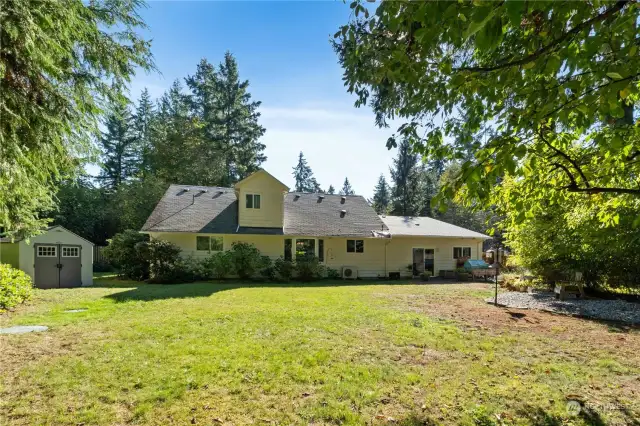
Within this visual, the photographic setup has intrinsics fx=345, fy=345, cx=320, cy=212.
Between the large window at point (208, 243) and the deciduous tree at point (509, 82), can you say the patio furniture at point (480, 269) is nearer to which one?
the large window at point (208, 243)

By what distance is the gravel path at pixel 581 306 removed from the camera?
8.94 m

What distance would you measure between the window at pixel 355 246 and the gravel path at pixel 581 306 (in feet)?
33.1

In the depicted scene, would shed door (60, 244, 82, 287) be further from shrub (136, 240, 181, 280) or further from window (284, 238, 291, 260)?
window (284, 238, 291, 260)

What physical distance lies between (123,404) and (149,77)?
489cm

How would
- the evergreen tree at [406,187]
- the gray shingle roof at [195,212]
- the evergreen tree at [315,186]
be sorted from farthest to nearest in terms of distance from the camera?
the evergreen tree at [315,186] < the evergreen tree at [406,187] < the gray shingle roof at [195,212]

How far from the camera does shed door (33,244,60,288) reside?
46.0ft

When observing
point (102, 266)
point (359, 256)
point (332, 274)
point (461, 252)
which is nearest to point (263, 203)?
point (332, 274)

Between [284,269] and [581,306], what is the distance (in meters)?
12.6

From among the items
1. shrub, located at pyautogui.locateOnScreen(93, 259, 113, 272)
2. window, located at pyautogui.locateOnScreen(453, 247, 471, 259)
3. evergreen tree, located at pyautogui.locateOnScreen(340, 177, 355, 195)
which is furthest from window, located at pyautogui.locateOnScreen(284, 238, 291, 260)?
evergreen tree, located at pyautogui.locateOnScreen(340, 177, 355, 195)

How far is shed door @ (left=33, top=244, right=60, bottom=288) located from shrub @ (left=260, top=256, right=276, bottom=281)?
28.8 ft

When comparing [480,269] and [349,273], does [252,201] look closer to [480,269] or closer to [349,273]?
[349,273]

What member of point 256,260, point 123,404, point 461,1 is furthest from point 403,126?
point 256,260

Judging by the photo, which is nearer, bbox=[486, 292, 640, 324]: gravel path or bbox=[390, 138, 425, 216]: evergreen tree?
bbox=[486, 292, 640, 324]: gravel path

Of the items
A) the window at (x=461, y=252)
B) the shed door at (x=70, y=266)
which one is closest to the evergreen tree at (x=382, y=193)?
the window at (x=461, y=252)
